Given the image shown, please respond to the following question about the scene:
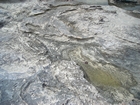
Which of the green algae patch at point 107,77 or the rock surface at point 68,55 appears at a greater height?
the rock surface at point 68,55

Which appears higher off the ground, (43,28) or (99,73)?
(43,28)

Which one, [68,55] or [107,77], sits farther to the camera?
[68,55]

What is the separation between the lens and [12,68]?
2.73 m

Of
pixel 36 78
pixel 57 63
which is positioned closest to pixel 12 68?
pixel 36 78

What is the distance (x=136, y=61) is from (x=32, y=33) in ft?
5.60

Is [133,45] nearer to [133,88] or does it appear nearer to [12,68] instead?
[133,88]

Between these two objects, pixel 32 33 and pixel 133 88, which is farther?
pixel 32 33

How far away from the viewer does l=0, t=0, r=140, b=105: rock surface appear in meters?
2.39

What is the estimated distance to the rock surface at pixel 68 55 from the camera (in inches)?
94.0

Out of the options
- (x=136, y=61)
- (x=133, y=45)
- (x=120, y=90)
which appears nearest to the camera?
(x=120, y=90)

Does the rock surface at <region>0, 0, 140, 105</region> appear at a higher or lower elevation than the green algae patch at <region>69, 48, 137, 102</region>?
higher

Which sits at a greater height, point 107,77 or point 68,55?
point 68,55

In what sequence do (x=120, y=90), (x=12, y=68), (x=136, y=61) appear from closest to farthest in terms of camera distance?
(x=120, y=90)
(x=12, y=68)
(x=136, y=61)

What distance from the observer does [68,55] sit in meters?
3.12
